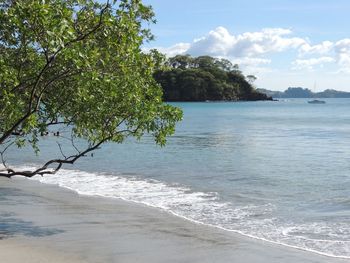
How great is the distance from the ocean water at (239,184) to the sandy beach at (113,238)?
3.08 ft

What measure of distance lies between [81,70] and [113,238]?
5948 mm

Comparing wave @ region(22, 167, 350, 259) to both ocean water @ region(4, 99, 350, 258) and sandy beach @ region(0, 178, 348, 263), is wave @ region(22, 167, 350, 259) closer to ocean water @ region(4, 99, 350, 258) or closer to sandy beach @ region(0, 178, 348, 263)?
ocean water @ region(4, 99, 350, 258)

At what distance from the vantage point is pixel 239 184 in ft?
81.6

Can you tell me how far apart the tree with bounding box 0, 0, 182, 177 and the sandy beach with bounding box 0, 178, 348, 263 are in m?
2.71

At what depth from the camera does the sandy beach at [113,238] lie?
12086mm

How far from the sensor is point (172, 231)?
15031 mm

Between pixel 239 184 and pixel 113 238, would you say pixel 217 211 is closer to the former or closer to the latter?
pixel 113 238

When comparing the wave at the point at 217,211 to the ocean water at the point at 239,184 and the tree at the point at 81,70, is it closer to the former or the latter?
the ocean water at the point at 239,184

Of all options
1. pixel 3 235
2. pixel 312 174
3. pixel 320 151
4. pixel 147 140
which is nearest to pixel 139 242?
A: pixel 3 235

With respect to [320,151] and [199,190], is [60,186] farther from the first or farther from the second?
[320,151]

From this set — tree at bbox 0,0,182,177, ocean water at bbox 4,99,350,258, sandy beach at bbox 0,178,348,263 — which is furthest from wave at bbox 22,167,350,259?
tree at bbox 0,0,182,177

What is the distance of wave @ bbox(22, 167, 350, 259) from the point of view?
14281 millimetres

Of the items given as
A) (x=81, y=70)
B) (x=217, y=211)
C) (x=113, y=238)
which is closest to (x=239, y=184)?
(x=217, y=211)

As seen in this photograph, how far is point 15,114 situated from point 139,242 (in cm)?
466
